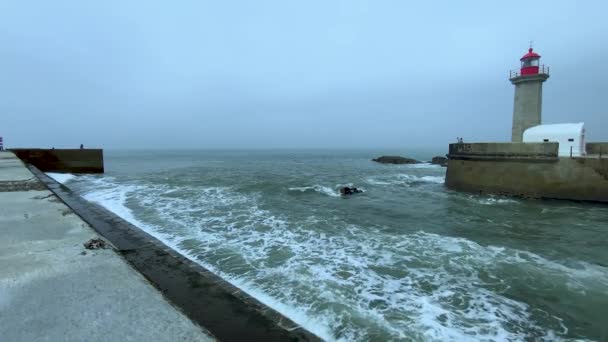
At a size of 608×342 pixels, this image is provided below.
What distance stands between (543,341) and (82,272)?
5.58 meters

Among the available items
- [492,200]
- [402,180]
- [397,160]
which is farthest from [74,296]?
[397,160]

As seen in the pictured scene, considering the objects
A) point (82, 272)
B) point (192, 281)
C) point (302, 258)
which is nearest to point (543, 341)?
point (302, 258)

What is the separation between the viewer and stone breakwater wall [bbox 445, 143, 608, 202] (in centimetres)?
1355

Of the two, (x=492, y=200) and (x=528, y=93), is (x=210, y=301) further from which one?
(x=528, y=93)

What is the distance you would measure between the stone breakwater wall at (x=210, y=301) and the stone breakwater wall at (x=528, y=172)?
16.5 meters

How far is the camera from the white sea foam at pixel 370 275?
392 cm

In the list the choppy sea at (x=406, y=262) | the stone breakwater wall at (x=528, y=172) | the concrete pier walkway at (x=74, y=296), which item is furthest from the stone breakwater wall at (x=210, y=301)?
the stone breakwater wall at (x=528, y=172)

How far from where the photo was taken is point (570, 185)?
13992 millimetres

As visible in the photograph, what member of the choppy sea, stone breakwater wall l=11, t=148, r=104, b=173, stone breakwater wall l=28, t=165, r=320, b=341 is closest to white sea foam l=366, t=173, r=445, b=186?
the choppy sea

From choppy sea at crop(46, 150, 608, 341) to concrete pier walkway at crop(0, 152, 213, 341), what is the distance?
1847mm

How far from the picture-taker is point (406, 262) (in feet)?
20.2

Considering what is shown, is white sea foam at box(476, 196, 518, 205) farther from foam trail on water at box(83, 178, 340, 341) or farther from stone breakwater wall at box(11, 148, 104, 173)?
stone breakwater wall at box(11, 148, 104, 173)

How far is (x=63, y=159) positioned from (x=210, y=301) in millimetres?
27399

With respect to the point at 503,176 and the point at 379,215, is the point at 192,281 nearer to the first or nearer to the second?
the point at 379,215
